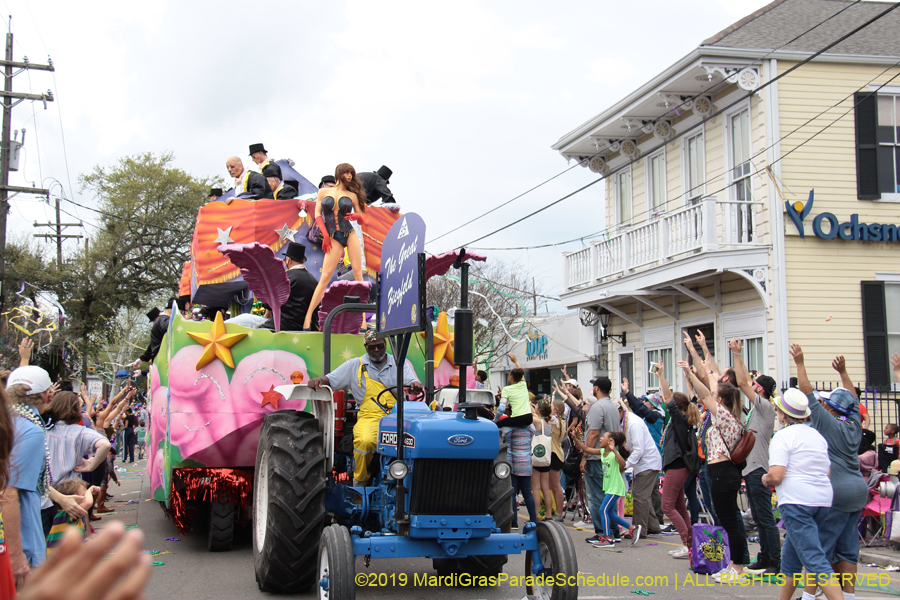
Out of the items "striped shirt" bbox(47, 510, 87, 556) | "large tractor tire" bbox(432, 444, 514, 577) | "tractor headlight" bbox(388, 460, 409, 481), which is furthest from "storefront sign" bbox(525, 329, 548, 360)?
"striped shirt" bbox(47, 510, 87, 556)

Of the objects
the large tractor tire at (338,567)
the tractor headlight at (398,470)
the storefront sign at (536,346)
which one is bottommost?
the large tractor tire at (338,567)

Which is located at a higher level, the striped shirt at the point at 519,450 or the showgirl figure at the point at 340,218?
the showgirl figure at the point at 340,218

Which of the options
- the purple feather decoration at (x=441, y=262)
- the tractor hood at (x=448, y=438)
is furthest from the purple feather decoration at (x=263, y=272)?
the tractor hood at (x=448, y=438)

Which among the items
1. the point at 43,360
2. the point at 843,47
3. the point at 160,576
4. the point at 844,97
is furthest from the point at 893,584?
the point at 43,360

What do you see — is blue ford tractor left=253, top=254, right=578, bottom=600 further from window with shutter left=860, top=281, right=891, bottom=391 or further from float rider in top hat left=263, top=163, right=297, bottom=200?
window with shutter left=860, top=281, right=891, bottom=391

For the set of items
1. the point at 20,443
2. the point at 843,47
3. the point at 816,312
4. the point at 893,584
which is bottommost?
the point at 893,584

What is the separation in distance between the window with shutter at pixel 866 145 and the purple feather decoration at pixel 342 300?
35.7 feet

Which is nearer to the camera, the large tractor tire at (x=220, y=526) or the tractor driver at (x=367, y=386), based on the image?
the tractor driver at (x=367, y=386)

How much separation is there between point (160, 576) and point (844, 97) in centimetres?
1422

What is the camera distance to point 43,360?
30.0 m

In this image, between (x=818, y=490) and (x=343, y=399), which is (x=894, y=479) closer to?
(x=818, y=490)

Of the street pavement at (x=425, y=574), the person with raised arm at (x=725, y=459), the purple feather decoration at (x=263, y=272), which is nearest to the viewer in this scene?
the street pavement at (x=425, y=574)

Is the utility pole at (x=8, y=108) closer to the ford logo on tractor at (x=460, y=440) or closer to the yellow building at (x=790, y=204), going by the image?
the yellow building at (x=790, y=204)

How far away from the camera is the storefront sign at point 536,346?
2888cm
